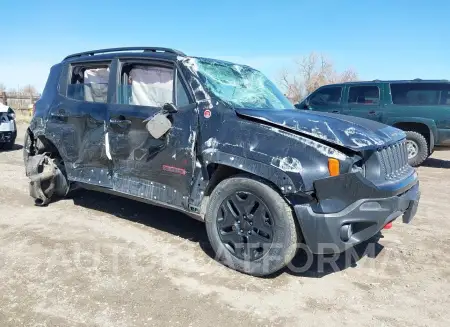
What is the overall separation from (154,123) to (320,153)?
159 centimetres

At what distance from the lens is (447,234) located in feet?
14.5

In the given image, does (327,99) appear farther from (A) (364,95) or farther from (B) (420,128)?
(B) (420,128)

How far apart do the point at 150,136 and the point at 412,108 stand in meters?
7.02

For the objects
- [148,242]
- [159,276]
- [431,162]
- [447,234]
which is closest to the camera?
[159,276]

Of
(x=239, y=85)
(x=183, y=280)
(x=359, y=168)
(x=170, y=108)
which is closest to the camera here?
(x=359, y=168)

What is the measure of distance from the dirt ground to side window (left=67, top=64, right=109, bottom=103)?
1.46 meters

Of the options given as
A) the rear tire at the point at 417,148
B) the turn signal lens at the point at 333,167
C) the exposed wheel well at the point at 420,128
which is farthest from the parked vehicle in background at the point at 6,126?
the rear tire at the point at 417,148

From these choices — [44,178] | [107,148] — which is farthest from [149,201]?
[44,178]

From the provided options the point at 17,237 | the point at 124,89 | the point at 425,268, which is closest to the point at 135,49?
the point at 124,89

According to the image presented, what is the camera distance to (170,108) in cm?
365

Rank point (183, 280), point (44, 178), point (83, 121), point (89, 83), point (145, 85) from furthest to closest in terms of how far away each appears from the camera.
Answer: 1. point (44, 178)
2. point (89, 83)
3. point (83, 121)
4. point (145, 85)
5. point (183, 280)

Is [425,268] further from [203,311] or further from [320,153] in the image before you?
[203,311]

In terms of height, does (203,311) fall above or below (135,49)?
below

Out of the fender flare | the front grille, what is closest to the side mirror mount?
the fender flare
